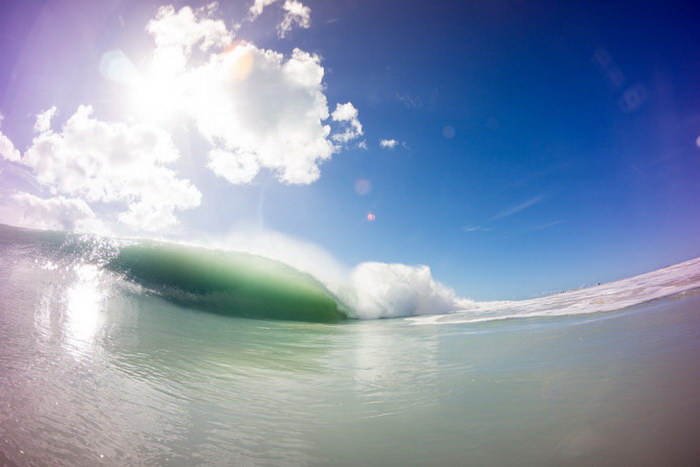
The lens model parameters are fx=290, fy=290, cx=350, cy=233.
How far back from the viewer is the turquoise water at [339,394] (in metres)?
1.60

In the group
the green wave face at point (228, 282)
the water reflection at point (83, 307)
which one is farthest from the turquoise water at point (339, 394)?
the green wave face at point (228, 282)

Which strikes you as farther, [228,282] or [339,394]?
[228,282]

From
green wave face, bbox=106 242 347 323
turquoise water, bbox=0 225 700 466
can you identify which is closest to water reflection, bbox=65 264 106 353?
turquoise water, bbox=0 225 700 466

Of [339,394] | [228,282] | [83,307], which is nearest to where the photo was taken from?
[339,394]

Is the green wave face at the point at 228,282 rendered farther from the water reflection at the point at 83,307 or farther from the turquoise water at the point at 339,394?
the turquoise water at the point at 339,394

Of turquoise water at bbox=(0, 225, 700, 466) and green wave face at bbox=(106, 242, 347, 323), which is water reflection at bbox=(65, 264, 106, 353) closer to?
turquoise water at bbox=(0, 225, 700, 466)

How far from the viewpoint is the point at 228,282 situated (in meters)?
10.2

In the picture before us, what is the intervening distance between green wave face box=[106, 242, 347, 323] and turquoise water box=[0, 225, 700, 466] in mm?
3357

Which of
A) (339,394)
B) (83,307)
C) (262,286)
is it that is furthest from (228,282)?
(339,394)

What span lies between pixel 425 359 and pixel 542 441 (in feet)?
6.91

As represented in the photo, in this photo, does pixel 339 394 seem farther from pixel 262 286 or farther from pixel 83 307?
pixel 262 286

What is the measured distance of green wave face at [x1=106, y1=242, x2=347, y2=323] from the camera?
8266mm

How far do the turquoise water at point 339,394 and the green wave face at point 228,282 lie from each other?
3357mm

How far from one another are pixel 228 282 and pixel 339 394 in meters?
8.61
